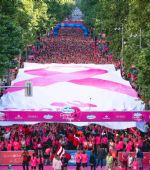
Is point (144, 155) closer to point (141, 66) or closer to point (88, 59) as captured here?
point (141, 66)

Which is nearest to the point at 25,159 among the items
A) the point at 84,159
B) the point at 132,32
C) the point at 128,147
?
the point at 84,159

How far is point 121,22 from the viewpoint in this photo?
62.5 meters

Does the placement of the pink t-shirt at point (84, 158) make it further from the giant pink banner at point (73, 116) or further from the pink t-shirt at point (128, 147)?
the giant pink banner at point (73, 116)

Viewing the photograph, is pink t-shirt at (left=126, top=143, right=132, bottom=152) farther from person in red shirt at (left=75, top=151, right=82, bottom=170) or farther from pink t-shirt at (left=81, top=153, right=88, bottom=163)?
person in red shirt at (left=75, top=151, right=82, bottom=170)

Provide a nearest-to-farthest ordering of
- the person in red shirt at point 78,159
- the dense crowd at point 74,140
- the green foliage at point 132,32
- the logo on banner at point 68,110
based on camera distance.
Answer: the person in red shirt at point 78,159 → the dense crowd at point 74,140 → the logo on banner at point 68,110 → the green foliage at point 132,32

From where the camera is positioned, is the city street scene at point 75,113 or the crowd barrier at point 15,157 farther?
the crowd barrier at point 15,157

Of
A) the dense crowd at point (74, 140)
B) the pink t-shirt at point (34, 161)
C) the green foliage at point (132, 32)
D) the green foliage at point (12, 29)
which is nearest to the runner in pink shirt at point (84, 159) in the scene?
the dense crowd at point (74, 140)

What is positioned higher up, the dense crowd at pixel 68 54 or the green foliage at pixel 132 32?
the green foliage at pixel 132 32

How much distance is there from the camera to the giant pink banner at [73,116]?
34.2 meters

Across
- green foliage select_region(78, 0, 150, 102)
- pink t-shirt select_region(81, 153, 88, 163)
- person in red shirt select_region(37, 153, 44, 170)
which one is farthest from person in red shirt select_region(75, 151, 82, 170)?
green foliage select_region(78, 0, 150, 102)

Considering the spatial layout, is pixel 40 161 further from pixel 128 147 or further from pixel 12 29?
pixel 12 29

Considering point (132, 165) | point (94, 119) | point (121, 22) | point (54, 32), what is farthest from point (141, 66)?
point (54, 32)

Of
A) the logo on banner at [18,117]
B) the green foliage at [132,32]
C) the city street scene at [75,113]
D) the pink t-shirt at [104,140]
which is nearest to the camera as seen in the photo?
the city street scene at [75,113]

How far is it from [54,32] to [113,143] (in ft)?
322
